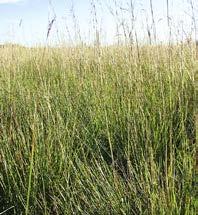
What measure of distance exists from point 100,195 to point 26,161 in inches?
23.6

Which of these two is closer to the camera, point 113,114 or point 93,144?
point 93,144

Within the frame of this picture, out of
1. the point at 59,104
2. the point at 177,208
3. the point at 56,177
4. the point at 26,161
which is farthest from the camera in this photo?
the point at 59,104

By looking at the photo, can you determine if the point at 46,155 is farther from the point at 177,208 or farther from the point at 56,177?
the point at 177,208

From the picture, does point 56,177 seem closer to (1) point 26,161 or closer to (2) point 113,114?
(1) point 26,161

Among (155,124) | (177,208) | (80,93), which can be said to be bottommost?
(177,208)

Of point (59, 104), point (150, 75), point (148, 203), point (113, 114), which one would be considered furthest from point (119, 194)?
point (150, 75)

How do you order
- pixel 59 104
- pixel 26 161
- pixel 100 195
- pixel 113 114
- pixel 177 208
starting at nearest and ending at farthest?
pixel 177 208
pixel 100 195
pixel 26 161
pixel 113 114
pixel 59 104

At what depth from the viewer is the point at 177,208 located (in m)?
1.36

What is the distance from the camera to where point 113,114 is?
2.41 m

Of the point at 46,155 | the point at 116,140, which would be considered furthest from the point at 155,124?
the point at 46,155

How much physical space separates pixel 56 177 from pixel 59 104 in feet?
2.94

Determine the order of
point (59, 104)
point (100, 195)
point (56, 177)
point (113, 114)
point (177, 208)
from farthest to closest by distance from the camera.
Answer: point (59, 104) → point (113, 114) → point (56, 177) → point (100, 195) → point (177, 208)

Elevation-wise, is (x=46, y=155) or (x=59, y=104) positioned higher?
(x=59, y=104)

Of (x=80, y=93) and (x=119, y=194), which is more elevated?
(x=80, y=93)
